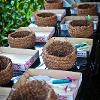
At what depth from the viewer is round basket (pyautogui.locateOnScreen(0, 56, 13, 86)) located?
3.92 ft

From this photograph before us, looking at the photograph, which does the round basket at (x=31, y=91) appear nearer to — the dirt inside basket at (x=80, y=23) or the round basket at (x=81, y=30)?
the round basket at (x=81, y=30)

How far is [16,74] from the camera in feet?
4.38

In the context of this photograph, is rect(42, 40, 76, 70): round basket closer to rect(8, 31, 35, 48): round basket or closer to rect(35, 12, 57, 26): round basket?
rect(8, 31, 35, 48): round basket

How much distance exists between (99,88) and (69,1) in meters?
0.84

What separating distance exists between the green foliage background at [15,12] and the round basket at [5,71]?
976 millimetres

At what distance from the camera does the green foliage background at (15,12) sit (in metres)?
2.34

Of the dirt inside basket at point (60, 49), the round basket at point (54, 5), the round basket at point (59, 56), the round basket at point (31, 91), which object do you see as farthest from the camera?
the round basket at point (54, 5)

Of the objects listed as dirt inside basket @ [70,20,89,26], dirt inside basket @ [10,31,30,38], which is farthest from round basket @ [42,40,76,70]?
dirt inside basket @ [70,20,89,26]

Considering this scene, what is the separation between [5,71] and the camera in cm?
119

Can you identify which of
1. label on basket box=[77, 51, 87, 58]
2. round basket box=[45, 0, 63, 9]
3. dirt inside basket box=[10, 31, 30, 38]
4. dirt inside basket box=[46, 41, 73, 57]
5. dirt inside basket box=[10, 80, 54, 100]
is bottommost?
label on basket box=[77, 51, 87, 58]

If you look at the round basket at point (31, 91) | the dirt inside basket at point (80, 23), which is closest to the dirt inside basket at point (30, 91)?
the round basket at point (31, 91)

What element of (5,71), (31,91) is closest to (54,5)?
(5,71)

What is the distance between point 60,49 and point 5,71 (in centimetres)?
35

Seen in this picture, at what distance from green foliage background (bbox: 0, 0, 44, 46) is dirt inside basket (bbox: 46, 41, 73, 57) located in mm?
895
